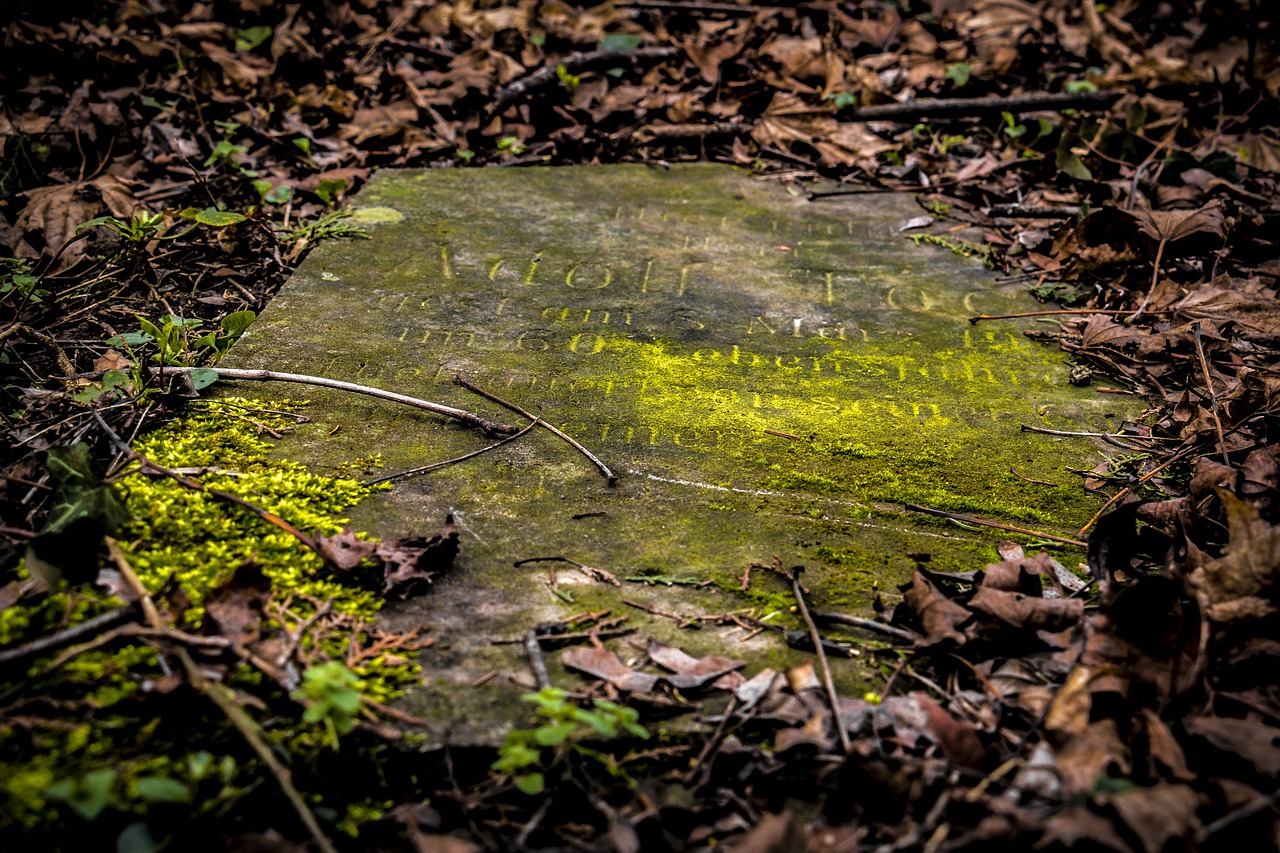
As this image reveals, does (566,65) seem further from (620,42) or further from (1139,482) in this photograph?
(1139,482)

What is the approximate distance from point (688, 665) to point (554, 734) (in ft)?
1.04

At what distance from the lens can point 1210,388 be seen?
2.27m

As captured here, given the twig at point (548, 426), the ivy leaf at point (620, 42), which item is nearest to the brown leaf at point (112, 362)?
the twig at point (548, 426)

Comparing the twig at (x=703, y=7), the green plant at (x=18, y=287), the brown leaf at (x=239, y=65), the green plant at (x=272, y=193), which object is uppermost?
the twig at (x=703, y=7)

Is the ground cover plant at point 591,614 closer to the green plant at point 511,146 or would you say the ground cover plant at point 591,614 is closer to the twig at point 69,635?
the twig at point 69,635

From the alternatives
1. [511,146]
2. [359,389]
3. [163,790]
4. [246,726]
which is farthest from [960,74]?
[163,790]

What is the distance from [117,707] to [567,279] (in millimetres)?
1908

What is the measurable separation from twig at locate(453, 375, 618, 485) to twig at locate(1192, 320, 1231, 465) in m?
1.38

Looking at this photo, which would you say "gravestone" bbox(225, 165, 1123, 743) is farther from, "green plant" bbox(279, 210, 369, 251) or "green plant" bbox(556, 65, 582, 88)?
"green plant" bbox(556, 65, 582, 88)

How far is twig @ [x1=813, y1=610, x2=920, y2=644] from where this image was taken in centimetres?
168

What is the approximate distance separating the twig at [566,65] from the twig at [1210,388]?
3134 millimetres

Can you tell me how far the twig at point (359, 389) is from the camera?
223 cm

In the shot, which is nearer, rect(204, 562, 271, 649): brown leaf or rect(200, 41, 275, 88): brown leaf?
rect(204, 562, 271, 649): brown leaf

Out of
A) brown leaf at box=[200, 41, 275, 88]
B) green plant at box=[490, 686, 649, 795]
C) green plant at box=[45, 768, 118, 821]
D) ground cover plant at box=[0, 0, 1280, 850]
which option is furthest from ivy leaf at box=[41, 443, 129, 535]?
brown leaf at box=[200, 41, 275, 88]
